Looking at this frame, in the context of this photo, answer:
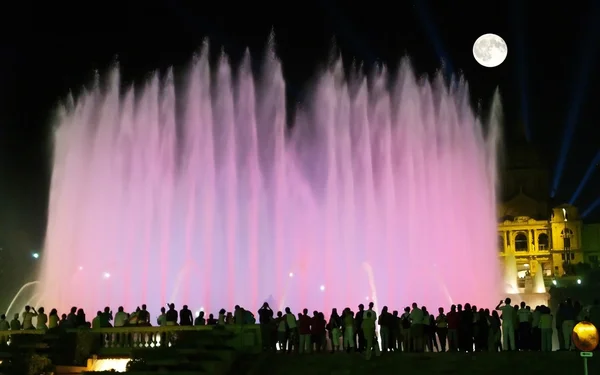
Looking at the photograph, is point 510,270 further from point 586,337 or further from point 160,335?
point 586,337

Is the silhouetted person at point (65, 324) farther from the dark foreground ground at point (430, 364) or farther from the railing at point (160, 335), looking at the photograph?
the dark foreground ground at point (430, 364)

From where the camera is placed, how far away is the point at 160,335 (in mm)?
21219

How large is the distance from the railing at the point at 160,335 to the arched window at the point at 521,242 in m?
88.4

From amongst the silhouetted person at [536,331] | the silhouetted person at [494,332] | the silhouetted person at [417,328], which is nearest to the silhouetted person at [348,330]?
the silhouetted person at [417,328]

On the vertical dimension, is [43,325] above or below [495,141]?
below

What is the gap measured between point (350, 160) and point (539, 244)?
7258 centimetres

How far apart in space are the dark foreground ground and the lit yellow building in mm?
79360

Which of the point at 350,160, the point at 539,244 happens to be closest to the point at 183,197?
the point at 350,160

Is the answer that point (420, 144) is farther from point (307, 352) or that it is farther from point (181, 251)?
point (307, 352)

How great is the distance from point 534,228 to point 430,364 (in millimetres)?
89288

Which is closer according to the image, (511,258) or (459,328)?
(459,328)

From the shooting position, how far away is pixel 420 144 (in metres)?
37.8

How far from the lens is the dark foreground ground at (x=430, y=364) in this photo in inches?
738

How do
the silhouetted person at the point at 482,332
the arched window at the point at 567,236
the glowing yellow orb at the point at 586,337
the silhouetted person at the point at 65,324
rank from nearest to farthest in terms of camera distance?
the glowing yellow orb at the point at 586,337
the silhouetted person at the point at 482,332
the silhouetted person at the point at 65,324
the arched window at the point at 567,236
